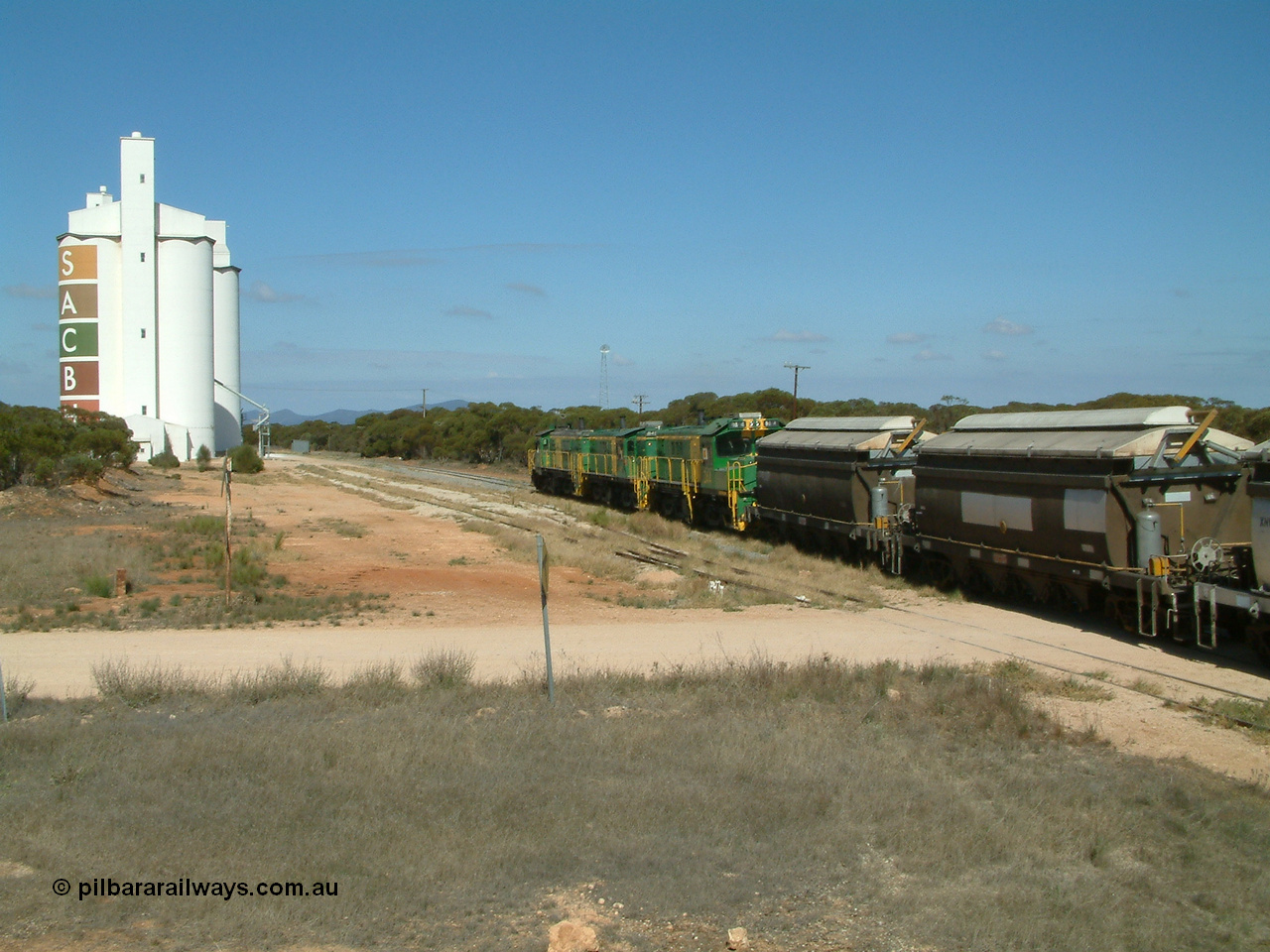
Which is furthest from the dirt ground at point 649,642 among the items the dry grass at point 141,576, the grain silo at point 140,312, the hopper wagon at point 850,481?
the grain silo at point 140,312

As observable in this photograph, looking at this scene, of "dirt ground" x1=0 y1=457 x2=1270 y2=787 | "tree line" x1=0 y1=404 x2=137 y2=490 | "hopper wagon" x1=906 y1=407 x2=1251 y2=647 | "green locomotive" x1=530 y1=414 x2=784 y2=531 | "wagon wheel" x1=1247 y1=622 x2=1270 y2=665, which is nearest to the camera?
"dirt ground" x1=0 y1=457 x2=1270 y2=787

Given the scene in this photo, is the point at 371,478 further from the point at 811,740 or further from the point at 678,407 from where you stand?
the point at 811,740

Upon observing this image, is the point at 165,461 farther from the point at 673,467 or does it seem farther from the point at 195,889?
the point at 195,889

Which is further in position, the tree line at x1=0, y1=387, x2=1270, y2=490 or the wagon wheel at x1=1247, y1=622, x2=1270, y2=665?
the tree line at x1=0, y1=387, x2=1270, y2=490

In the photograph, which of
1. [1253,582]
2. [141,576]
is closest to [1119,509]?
[1253,582]

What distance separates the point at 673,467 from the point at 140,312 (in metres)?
47.0

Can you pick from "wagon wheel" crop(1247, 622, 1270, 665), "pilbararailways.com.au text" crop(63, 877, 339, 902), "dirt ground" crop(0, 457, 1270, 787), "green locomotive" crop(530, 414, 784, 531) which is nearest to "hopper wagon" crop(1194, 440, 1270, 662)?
"wagon wheel" crop(1247, 622, 1270, 665)

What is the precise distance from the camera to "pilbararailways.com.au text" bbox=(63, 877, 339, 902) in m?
5.91

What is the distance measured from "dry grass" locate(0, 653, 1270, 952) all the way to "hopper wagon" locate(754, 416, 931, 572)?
39.5ft

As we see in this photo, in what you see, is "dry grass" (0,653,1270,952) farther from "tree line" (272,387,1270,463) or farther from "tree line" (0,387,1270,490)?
"tree line" (272,387,1270,463)

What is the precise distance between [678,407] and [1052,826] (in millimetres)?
103568

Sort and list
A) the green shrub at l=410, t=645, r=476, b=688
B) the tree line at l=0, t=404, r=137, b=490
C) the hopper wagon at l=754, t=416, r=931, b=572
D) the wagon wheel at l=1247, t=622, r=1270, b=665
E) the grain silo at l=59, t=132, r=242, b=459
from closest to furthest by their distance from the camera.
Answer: the green shrub at l=410, t=645, r=476, b=688
the wagon wheel at l=1247, t=622, r=1270, b=665
the hopper wagon at l=754, t=416, r=931, b=572
the tree line at l=0, t=404, r=137, b=490
the grain silo at l=59, t=132, r=242, b=459

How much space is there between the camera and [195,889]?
5961 millimetres

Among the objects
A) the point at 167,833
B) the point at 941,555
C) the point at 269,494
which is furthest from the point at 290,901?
the point at 269,494
